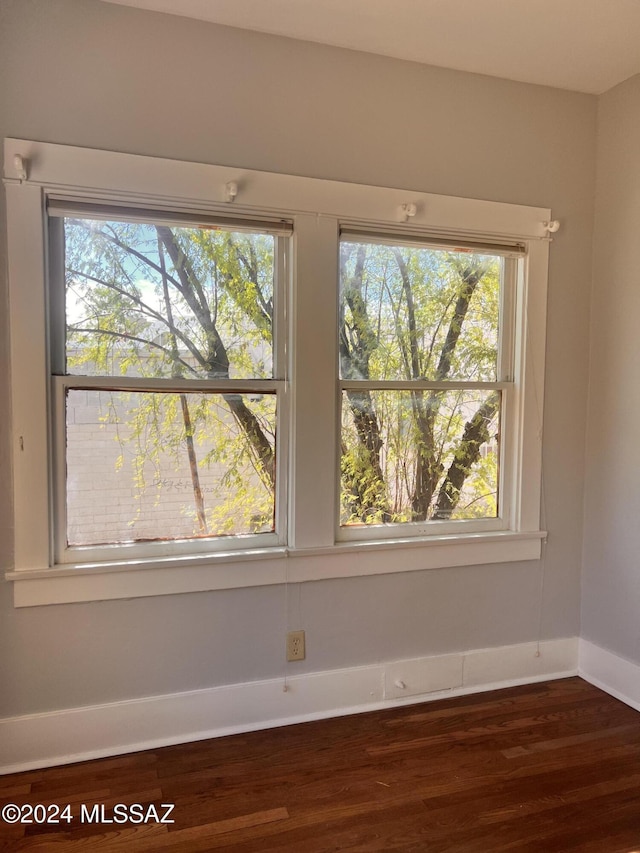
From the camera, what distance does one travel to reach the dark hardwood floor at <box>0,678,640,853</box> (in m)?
1.71

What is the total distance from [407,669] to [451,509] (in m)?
0.70

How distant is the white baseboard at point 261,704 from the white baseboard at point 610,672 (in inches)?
2.1

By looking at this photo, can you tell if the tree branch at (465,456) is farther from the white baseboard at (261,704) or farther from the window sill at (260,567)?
the white baseboard at (261,704)

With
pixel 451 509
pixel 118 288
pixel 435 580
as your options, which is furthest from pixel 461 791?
pixel 118 288

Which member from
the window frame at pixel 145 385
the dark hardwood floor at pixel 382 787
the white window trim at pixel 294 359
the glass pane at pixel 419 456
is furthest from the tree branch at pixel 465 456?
the dark hardwood floor at pixel 382 787

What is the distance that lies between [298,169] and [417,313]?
74cm

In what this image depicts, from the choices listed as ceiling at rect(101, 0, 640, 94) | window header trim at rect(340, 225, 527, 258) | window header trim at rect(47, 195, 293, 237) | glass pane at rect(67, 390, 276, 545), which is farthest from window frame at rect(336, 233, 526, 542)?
ceiling at rect(101, 0, 640, 94)

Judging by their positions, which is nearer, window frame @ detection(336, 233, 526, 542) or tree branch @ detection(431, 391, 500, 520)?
window frame @ detection(336, 233, 526, 542)

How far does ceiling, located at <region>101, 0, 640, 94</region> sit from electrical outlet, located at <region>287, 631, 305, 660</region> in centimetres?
225

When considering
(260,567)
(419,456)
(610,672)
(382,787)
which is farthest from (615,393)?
(382,787)

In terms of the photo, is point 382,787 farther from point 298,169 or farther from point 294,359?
point 298,169

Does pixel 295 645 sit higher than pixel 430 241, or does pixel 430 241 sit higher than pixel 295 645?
pixel 430 241

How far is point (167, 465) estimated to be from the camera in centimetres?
220

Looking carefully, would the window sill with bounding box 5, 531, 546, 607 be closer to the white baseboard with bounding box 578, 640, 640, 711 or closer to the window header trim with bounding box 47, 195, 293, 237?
the white baseboard with bounding box 578, 640, 640, 711
